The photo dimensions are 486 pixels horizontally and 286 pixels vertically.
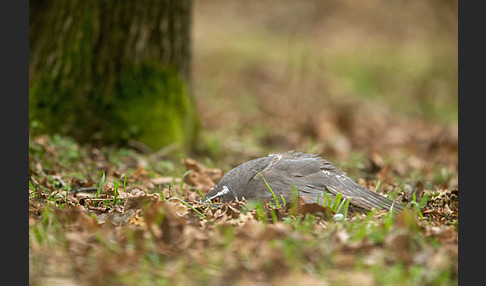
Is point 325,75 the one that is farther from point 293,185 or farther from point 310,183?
point 293,185

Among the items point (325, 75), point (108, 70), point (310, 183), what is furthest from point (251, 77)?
point (310, 183)

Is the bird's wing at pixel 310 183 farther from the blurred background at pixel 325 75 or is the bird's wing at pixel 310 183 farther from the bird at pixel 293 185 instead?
the blurred background at pixel 325 75

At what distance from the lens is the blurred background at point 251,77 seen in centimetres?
627

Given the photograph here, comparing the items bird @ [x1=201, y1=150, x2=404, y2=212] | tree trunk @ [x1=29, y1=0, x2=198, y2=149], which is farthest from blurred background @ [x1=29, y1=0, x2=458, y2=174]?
bird @ [x1=201, y1=150, x2=404, y2=212]

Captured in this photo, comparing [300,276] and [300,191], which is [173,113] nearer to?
[300,191]

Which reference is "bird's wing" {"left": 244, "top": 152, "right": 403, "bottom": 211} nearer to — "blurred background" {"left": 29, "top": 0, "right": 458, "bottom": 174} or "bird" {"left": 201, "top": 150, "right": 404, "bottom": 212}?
"bird" {"left": 201, "top": 150, "right": 404, "bottom": 212}

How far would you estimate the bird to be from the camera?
13.2 feet

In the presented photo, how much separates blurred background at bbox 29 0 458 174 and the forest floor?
0.07 m

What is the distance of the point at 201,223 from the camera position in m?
3.53

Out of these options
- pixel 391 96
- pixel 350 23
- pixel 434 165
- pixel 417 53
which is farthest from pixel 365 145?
pixel 350 23

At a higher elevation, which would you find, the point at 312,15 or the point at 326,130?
the point at 312,15

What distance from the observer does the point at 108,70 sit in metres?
6.29

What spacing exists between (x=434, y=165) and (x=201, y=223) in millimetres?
4552

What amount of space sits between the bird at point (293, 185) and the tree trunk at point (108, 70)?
245 cm
